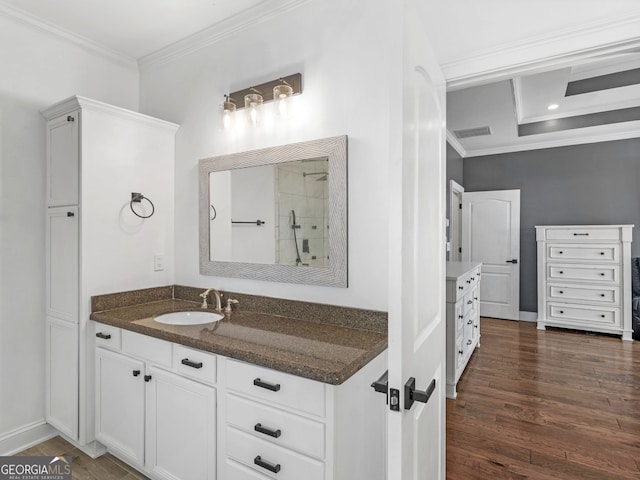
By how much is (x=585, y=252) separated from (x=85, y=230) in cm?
553

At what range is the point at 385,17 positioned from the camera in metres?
1.73

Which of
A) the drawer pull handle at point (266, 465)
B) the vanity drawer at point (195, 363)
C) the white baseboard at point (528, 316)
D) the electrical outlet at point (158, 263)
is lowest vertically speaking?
the white baseboard at point (528, 316)

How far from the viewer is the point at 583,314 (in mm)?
4699

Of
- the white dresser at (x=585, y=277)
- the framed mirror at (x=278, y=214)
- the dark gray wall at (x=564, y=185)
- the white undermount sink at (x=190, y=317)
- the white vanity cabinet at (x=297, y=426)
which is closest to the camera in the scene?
the white vanity cabinet at (x=297, y=426)

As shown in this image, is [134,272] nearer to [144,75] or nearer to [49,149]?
[49,149]

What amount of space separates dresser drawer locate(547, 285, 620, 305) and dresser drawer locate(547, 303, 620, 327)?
0.31 feet

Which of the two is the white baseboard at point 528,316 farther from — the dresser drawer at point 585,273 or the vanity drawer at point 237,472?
the vanity drawer at point 237,472

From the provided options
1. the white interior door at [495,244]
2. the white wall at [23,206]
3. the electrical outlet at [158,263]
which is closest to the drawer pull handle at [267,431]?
the electrical outlet at [158,263]

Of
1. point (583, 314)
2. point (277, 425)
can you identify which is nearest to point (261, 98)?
point (277, 425)

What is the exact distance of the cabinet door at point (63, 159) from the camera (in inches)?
83.0

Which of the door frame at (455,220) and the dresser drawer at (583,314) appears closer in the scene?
the dresser drawer at (583,314)

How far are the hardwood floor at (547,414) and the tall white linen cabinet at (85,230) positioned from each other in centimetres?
226

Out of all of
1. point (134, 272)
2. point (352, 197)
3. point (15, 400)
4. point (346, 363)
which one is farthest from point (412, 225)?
point (15, 400)

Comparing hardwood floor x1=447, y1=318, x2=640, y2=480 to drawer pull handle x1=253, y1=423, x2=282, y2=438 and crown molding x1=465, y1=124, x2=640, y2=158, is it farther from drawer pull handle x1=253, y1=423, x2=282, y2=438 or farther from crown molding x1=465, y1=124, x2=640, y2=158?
crown molding x1=465, y1=124, x2=640, y2=158
